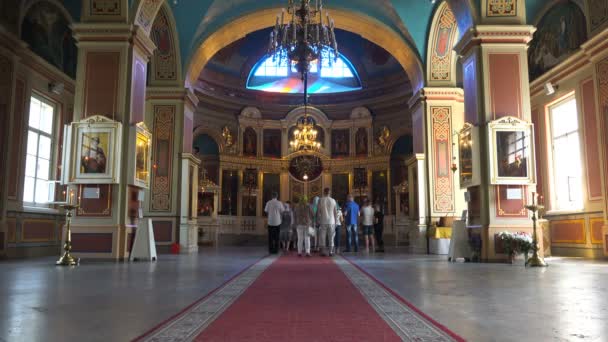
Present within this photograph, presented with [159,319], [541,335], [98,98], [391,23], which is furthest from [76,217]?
[391,23]

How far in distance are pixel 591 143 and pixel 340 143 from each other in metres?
14.4

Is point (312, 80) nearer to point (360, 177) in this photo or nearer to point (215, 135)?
point (360, 177)

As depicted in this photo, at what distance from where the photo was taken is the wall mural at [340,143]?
24969 millimetres

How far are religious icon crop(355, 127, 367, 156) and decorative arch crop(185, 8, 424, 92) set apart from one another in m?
8.71

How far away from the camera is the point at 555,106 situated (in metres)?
13.3

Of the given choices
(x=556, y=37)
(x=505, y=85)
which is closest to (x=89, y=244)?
(x=505, y=85)

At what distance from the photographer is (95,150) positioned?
949cm

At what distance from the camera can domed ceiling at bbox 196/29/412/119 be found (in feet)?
76.9

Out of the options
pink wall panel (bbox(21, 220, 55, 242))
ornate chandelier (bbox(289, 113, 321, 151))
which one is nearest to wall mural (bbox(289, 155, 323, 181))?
ornate chandelier (bbox(289, 113, 321, 151))

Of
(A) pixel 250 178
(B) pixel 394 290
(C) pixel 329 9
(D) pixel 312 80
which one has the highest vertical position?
(D) pixel 312 80

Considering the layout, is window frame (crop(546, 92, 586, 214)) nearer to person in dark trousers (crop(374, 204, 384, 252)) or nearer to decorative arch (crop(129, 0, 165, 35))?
person in dark trousers (crop(374, 204, 384, 252))

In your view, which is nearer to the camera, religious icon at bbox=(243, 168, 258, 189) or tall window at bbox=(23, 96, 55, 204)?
tall window at bbox=(23, 96, 55, 204)

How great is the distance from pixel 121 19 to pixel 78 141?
2.65m

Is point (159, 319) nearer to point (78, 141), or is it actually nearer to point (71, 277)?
point (71, 277)
